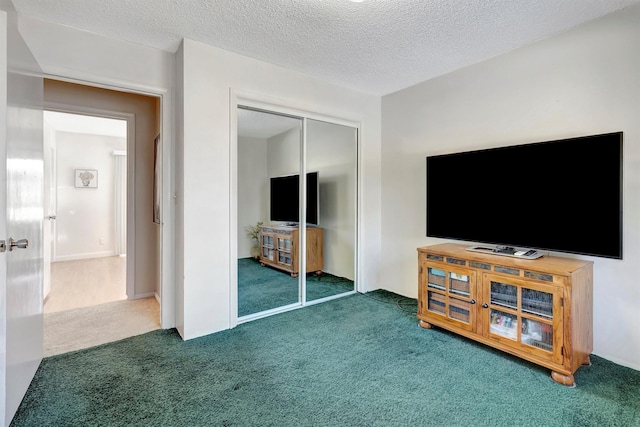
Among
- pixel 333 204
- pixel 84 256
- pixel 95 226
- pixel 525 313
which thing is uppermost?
pixel 333 204

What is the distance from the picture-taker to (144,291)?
3.59 m

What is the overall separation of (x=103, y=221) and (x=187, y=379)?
220 inches

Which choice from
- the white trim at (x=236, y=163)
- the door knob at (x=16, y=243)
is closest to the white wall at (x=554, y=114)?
the white trim at (x=236, y=163)

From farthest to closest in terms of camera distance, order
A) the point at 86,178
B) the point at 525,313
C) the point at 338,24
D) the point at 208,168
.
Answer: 1. the point at 86,178
2. the point at 208,168
3. the point at 338,24
4. the point at 525,313

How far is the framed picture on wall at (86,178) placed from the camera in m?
5.85

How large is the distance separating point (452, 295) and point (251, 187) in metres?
2.05

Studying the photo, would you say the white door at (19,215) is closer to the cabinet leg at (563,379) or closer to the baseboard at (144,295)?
the baseboard at (144,295)

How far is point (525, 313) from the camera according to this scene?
2.04m

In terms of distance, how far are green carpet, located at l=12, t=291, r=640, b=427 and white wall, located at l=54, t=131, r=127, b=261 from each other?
184 inches

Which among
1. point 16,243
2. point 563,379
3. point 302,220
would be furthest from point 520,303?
point 16,243

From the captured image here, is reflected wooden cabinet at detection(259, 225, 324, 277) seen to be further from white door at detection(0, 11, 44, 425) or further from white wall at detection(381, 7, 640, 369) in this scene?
white door at detection(0, 11, 44, 425)

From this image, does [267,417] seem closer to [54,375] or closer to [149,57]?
[54,375]

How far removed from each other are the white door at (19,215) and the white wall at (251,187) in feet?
4.62

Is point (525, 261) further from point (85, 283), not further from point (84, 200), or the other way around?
point (84, 200)
